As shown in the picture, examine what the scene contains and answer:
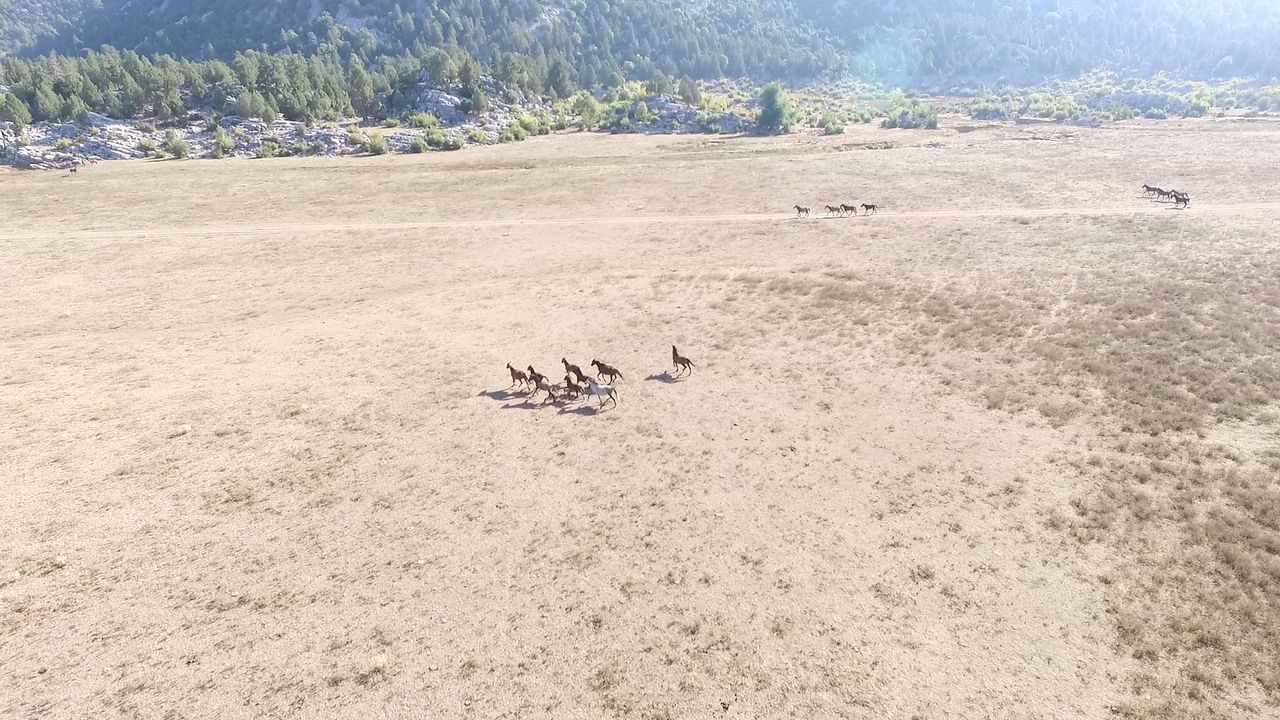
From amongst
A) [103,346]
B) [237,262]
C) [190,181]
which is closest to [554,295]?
[103,346]

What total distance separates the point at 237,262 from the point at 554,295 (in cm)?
2362

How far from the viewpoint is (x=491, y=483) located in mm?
17469

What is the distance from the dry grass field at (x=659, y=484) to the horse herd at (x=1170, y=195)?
6289 millimetres

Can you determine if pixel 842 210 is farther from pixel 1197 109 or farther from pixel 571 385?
pixel 1197 109

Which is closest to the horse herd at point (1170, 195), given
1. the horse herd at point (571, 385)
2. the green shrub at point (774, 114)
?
the horse herd at point (571, 385)

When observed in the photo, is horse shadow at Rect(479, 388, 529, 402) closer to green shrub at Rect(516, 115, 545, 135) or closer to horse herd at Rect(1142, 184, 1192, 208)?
horse herd at Rect(1142, 184, 1192, 208)

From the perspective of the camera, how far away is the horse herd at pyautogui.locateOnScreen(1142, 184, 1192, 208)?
4438 cm

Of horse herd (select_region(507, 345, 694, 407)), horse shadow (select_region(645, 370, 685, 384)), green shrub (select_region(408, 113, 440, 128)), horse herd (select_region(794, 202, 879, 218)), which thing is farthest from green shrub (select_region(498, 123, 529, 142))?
horse shadow (select_region(645, 370, 685, 384))

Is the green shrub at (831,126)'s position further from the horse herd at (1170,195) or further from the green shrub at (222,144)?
the green shrub at (222,144)

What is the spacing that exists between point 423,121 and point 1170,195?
→ 98.9m

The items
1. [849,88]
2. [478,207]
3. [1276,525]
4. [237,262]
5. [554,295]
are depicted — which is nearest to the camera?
[1276,525]

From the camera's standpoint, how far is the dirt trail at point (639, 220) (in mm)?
44219

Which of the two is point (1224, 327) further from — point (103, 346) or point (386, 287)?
point (103, 346)

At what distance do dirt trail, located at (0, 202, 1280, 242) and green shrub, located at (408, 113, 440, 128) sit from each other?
58.7 metres
